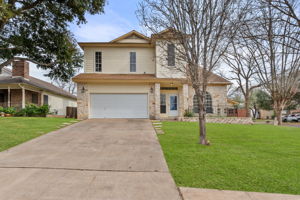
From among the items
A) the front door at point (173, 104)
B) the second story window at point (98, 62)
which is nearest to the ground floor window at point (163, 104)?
the front door at point (173, 104)

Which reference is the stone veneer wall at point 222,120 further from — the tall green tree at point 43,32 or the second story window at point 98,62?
the tall green tree at point 43,32

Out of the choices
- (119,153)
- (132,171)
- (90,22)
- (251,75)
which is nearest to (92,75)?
(90,22)

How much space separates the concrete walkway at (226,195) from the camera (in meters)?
2.85

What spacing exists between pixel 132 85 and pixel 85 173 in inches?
434

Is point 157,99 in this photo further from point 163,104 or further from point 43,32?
point 43,32

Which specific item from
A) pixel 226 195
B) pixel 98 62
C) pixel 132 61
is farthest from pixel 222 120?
pixel 226 195

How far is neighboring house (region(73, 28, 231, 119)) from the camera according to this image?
14250mm

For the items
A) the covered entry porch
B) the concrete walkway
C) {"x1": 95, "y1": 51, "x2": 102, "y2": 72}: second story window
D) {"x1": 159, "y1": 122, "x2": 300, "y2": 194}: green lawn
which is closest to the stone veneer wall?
{"x1": 95, "y1": 51, "x2": 102, "y2": 72}: second story window

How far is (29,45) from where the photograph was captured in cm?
953

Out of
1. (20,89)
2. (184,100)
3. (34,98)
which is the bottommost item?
(184,100)

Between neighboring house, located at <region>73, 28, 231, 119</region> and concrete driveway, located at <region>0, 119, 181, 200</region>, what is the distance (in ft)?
27.4

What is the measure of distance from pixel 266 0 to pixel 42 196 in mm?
5524

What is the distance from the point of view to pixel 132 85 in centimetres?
1446

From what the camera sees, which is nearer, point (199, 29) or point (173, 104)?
point (199, 29)
